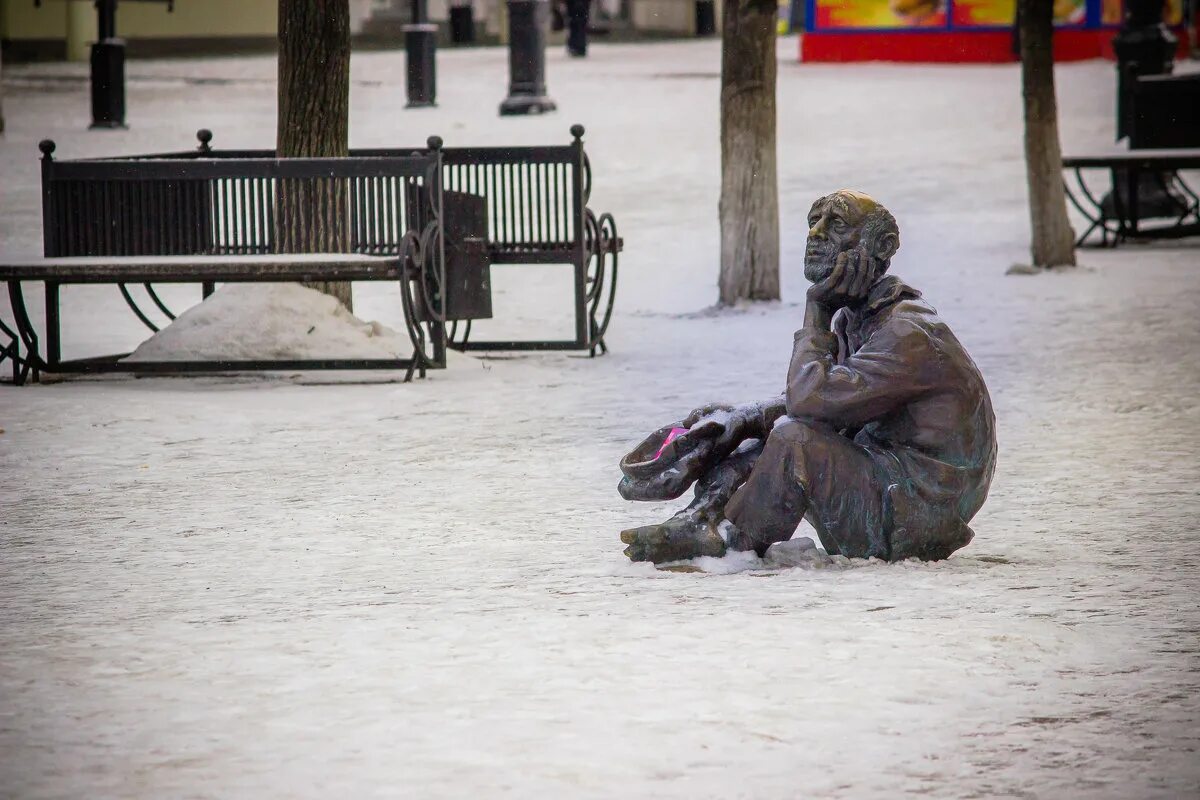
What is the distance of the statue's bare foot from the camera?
6.00m

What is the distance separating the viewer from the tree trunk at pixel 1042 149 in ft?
48.2

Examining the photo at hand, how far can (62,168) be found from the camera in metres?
10.7

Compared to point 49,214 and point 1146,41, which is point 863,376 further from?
point 1146,41

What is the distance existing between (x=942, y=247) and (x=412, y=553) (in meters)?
10.3

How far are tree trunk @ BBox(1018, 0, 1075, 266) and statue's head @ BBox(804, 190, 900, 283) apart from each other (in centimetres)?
922

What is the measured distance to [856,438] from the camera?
Result: 5.98 m

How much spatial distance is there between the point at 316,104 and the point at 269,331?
1.51 m

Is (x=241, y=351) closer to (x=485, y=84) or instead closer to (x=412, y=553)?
(x=412, y=553)

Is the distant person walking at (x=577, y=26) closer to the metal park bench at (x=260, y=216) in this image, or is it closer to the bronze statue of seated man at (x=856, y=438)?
the metal park bench at (x=260, y=216)

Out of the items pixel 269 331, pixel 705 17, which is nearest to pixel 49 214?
pixel 269 331

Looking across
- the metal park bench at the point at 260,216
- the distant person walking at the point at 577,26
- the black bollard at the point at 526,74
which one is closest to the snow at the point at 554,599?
the metal park bench at the point at 260,216

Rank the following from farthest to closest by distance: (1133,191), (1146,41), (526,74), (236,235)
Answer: (526,74) < (1146,41) < (1133,191) < (236,235)

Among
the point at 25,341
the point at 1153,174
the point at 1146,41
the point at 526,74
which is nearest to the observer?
the point at 25,341

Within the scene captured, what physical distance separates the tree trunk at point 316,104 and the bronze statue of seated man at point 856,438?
537 cm
